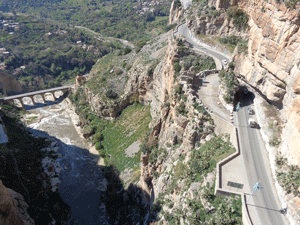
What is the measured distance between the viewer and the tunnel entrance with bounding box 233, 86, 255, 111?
25.5 metres

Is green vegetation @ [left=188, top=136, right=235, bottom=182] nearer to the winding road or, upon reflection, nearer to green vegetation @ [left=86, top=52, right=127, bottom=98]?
the winding road

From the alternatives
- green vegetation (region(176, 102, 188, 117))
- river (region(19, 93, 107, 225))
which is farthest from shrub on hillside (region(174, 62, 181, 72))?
river (region(19, 93, 107, 225))

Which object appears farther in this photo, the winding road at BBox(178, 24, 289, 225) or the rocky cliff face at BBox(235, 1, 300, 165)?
the rocky cliff face at BBox(235, 1, 300, 165)

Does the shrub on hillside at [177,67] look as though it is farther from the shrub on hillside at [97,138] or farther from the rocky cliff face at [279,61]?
the shrub on hillside at [97,138]

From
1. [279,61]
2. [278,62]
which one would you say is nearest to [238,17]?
[278,62]

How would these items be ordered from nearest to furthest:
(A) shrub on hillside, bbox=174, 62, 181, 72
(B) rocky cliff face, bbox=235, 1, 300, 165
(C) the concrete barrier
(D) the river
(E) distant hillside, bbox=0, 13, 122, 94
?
(C) the concrete barrier, (B) rocky cliff face, bbox=235, 1, 300, 165, (A) shrub on hillside, bbox=174, 62, 181, 72, (D) the river, (E) distant hillside, bbox=0, 13, 122, 94

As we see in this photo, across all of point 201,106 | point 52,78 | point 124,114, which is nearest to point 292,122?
point 201,106

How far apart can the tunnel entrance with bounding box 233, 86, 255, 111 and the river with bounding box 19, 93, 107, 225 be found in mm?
28946

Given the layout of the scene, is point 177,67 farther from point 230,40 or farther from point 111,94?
point 111,94

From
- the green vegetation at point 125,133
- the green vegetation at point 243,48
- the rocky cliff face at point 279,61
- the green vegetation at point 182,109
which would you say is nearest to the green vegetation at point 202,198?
the green vegetation at point 182,109

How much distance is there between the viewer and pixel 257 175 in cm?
1742

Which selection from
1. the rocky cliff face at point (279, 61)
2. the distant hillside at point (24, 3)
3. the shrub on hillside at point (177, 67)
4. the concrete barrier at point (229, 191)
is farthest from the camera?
the distant hillside at point (24, 3)

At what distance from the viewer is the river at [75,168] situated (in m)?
34.9

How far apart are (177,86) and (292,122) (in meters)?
14.7
